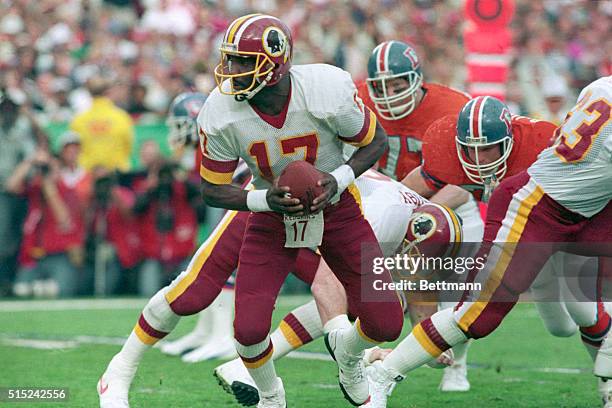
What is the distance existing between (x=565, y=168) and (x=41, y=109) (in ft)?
23.8

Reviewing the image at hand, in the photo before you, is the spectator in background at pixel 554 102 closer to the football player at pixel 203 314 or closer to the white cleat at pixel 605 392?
the football player at pixel 203 314

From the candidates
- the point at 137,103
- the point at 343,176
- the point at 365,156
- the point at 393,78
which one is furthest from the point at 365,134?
the point at 137,103

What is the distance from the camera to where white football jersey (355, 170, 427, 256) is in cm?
602

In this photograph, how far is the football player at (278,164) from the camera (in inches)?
203

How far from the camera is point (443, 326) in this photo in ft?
18.1

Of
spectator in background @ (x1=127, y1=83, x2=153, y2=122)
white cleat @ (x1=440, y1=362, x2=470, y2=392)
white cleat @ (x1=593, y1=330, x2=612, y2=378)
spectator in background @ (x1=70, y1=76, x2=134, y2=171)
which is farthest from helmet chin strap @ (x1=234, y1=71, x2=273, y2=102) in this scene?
spectator in background @ (x1=127, y1=83, x2=153, y2=122)

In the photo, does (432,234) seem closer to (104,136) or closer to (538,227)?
(538,227)

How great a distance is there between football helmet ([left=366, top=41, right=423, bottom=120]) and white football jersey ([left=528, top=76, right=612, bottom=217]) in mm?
1748

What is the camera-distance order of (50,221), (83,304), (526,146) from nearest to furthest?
1. (526,146)
2. (83,304)
3. (50,221)

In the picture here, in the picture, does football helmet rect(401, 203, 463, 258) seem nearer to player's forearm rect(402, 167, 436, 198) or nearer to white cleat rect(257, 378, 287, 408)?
player's forearm rect(402, 167, 436, 198)

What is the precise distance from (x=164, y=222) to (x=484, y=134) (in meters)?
5.56

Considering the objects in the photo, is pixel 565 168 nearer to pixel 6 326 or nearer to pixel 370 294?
pixel 370 294

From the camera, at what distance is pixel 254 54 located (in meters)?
5.11

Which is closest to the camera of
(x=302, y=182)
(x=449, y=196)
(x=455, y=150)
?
(x=302, y=182)
